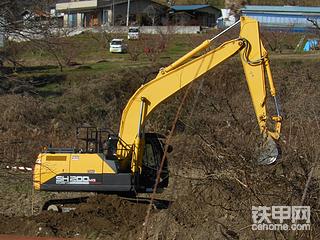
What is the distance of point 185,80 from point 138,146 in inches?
57.5

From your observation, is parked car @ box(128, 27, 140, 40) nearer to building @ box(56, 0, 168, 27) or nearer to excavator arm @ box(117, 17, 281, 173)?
building @ box(56, 0, 168, 27)

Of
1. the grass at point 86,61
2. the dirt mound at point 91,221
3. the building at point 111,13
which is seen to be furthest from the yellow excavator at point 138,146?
the building at point 111,13

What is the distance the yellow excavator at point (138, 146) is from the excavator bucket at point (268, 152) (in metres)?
3.48

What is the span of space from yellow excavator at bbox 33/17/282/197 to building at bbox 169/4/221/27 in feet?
170

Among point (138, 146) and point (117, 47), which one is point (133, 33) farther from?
point (138, 146)

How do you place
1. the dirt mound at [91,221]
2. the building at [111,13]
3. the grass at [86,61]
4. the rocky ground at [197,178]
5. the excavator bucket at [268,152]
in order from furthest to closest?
the building at [111,13] → the grass at [86,61] → the dirt mound at [91,221] → the excavator bucket at [268,152] → the rocky ground at [197,178]

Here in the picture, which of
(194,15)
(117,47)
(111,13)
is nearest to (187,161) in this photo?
(117,47)

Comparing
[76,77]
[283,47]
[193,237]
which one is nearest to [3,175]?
[193,237]

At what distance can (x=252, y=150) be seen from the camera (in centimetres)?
608

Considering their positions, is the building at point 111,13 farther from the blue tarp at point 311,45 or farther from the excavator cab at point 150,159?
the excavator cab at point 150,159

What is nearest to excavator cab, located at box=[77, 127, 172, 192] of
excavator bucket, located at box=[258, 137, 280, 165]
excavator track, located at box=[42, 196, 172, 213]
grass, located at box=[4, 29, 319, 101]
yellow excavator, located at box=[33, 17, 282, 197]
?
yellow excavator, located at box=[33, 17, 282, 197]

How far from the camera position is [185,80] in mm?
9961

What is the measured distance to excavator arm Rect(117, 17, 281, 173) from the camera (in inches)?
391

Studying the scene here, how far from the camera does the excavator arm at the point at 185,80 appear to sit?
9930mm
